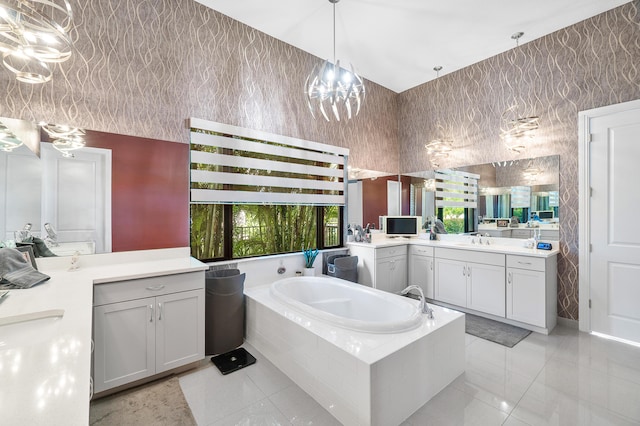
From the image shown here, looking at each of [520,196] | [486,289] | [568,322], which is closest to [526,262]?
[486,289]

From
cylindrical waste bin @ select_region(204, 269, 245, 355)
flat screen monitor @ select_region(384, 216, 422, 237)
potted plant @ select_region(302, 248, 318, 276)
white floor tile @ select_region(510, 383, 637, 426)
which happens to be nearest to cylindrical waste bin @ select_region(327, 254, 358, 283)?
potted plant @ select_region(302, 248, 318, 276)

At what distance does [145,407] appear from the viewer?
189 cm

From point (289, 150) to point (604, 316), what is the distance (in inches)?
151

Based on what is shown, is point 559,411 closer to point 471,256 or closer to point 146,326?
point 471,256

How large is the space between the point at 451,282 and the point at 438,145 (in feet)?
6.55

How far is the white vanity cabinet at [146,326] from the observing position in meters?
1.91

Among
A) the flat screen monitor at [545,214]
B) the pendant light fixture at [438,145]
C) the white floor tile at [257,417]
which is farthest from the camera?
the pendant light fixture at [438,145]

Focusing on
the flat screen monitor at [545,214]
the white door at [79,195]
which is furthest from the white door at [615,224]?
the white door at [79,195]

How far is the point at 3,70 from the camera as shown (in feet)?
6.59

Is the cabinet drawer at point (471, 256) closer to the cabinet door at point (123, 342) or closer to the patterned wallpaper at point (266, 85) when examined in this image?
the patterned wallpaper at point (266, 85)

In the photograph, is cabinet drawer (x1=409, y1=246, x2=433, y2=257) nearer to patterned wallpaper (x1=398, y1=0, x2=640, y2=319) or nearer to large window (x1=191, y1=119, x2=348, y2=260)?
large window (x1=191, y1=119, x2=348, y2=260)

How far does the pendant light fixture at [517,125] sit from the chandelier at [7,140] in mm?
4684

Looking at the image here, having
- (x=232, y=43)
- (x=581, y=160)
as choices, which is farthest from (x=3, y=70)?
(x=581, y=160)

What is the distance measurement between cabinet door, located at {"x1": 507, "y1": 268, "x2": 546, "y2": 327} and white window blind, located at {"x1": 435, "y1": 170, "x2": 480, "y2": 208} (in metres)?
1.23
